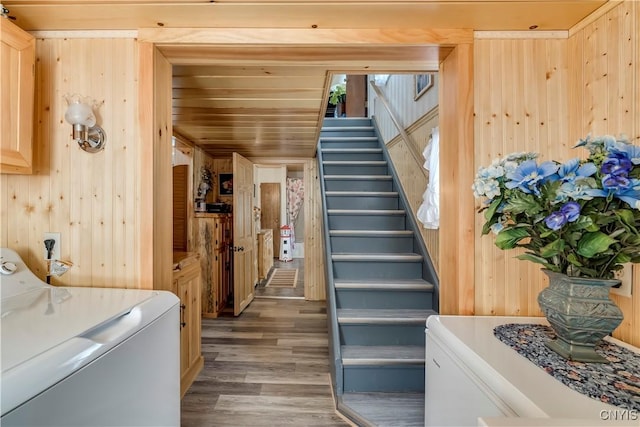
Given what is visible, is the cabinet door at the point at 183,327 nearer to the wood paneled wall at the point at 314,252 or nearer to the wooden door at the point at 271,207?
the wood paneled wall at the point at 314,252

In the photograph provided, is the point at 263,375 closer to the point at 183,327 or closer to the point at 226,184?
the point at 183,327

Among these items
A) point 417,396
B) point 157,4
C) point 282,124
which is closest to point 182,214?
point 282,124

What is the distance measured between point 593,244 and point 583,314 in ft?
0.72

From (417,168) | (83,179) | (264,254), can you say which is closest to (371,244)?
(417,168)

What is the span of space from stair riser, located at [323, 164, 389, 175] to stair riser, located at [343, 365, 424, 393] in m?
2.32

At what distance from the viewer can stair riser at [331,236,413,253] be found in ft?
9.24

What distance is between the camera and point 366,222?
3074 millimetres

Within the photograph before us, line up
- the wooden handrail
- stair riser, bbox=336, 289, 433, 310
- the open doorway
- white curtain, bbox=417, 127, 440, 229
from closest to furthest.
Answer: white curtain, bbox=417, 127, 440, 229
stair riser, bbox=336, 289, 433, 310
the wooden handrail
the open doorway

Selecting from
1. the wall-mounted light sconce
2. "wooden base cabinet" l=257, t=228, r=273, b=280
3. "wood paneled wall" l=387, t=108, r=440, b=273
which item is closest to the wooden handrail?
"wood paneled wall" l=387, t=108, r=440, b=273

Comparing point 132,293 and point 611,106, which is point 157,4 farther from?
point 611,106

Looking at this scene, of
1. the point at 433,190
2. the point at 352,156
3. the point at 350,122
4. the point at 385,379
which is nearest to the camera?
the point at 385,379

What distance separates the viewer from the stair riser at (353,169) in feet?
12.1

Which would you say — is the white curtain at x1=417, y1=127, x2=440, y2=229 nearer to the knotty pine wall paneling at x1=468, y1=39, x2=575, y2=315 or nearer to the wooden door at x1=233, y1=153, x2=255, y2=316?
the knotty pine wall paneling at x1=468, y1=39, x2=575, y2=315

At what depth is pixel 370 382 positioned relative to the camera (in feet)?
6.35
